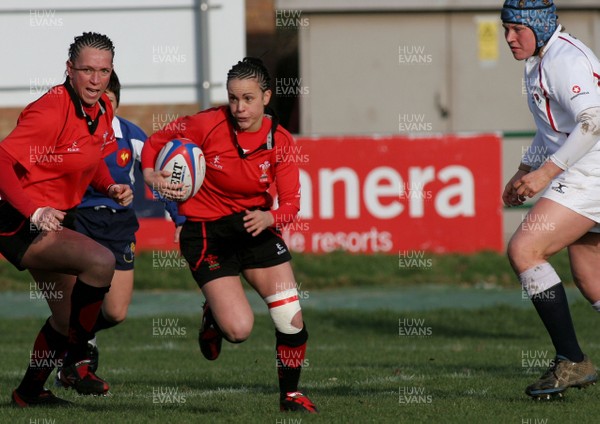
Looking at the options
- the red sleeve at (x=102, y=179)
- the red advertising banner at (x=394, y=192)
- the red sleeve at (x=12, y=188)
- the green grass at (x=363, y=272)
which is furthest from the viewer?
the red advertising banner at (x=394, y=192)

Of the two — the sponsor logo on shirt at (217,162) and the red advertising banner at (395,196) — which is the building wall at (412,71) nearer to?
the red advertising banner at (395,196)

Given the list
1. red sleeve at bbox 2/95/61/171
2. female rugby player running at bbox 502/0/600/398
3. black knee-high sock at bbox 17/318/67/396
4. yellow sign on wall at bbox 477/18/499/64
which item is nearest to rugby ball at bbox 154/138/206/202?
red sleeve at bbox 2/95/61/171

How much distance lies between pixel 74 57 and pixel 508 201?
8.99 feet

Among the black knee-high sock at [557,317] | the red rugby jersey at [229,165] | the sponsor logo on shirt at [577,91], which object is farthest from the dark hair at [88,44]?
the black knee-high sock at [557,317]

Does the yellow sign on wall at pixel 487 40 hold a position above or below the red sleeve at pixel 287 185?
above

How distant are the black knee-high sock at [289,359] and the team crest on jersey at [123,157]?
2.69m

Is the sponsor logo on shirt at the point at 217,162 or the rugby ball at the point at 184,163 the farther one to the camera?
the sponsor logo on shirt at the point at 217,162

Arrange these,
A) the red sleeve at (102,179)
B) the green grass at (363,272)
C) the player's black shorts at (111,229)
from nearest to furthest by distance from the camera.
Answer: the red sleeve at (102,179) → the player's black shorts at (111,229) → the green grass at (363,272)

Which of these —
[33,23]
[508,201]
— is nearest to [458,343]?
[508,201]

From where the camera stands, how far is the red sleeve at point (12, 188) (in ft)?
22.7

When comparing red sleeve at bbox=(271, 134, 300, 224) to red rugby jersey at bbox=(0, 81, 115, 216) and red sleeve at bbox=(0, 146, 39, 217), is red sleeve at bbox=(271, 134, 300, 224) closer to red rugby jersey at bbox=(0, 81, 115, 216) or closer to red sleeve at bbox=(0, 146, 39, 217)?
red rugby jersey at bbox=(0, 81, 115, 216)

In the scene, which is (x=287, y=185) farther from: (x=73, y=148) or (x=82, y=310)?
(x=82, y=310)

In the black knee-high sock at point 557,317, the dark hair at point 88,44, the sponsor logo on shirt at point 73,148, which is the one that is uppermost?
the dark hair at point 88,44

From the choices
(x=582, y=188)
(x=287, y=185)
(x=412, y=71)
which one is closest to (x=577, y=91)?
(x=582, y=188)
